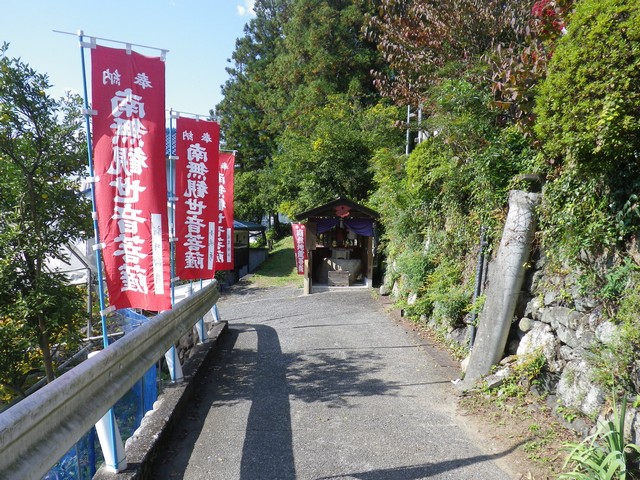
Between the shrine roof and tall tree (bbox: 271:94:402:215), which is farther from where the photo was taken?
tall tree (bbox: 271:94:402:215)

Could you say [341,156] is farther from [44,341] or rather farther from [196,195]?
[44,341]

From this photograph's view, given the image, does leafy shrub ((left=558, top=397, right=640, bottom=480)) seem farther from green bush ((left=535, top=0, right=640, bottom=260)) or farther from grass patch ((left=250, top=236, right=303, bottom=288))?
grass patch ((left=250, top=236, right=303, bottom=288))

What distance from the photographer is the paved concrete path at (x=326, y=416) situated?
130 inches

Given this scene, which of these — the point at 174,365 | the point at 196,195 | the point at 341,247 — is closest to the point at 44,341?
the point at 174,365

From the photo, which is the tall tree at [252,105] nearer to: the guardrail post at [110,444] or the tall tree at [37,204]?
the tall tree at [37,204]

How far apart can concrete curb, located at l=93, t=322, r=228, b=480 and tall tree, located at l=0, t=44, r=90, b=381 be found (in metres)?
1.63

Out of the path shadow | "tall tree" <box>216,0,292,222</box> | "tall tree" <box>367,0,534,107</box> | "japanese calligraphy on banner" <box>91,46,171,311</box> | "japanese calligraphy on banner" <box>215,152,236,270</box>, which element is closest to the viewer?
the path shadow

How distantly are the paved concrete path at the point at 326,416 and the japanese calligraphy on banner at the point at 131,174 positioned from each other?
1461 millimetres

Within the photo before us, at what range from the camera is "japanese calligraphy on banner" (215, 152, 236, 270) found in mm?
8016

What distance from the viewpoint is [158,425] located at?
11.8 feet

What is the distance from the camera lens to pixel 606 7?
10.0 feet

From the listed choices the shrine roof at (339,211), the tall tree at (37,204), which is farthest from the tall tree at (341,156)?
the tall tree at (37,204)

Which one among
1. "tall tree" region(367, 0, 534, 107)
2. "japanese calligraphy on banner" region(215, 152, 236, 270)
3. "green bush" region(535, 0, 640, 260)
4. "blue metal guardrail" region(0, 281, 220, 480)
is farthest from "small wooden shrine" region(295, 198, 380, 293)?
"blue metal guardrail" region(0, 281, 220, 480)

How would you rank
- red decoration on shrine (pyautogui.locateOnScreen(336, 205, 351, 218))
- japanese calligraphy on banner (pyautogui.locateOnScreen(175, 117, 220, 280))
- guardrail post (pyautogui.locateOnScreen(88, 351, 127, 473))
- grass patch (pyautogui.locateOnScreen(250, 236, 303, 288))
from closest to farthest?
1. guardrail post (pyautogui.locateOnScreen(88, 351, 127, 473))
2. japanese calligraphy on banner (pyautogui.locateOnScreen(175, 117, 220, 280))
3. red decoration on shrine (pyautogui.locateOnScreen(336, 205, 351, 218))
4. grass patch (pyautogui.locateOnScreen(250, 236, 303, 288))
